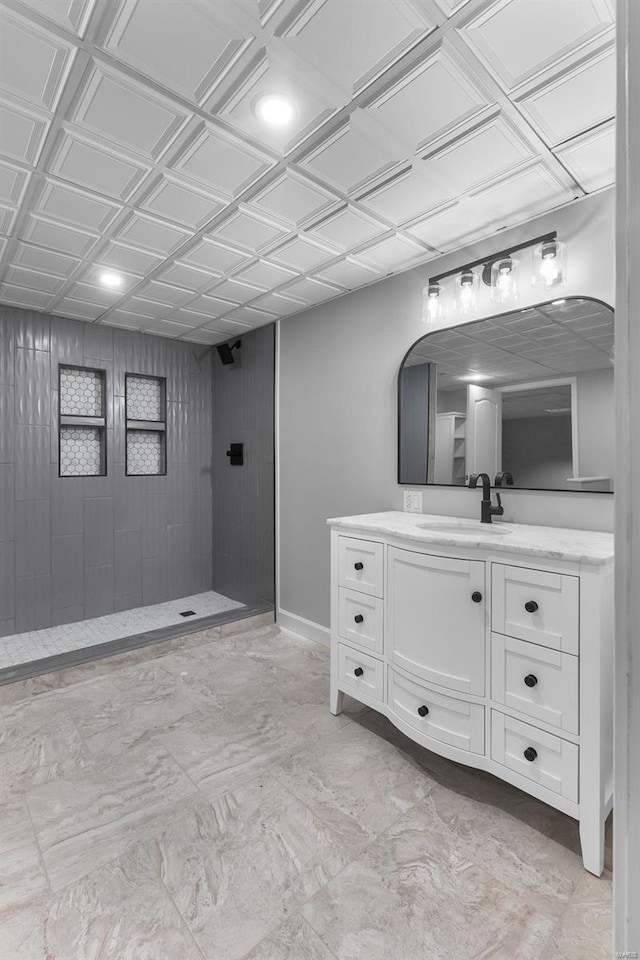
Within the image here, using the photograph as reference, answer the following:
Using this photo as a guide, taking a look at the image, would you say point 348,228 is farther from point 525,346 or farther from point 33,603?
point 33,603

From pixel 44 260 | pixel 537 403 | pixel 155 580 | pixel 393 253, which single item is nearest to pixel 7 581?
pixel 155 580

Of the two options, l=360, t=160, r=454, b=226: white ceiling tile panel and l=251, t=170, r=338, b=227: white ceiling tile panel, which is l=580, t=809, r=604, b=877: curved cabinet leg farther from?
l=251, t=170, r=338, b=227: white ceiling tile panel

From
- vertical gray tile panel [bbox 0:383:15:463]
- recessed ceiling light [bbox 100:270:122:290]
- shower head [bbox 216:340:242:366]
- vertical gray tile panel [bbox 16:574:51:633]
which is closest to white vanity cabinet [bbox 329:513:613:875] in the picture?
recessed ceiling light [bbox 100:270:122:290]

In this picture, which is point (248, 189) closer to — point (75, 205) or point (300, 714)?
point (75, 205)

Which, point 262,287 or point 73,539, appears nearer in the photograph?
point 262,287

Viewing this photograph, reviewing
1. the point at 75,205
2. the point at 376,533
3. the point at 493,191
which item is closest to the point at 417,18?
the point at 493,191

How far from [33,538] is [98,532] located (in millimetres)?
463

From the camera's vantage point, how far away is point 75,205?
204 cm

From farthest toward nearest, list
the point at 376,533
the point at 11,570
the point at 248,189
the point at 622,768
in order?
the point at 11,570, the point at 376,533, the point at 248,189, the point at 622,768

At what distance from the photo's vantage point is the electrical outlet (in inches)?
106

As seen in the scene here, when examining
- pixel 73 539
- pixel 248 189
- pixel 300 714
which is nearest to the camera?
pixel 248 189

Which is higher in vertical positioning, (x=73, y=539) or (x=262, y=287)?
(x=262, y=287)

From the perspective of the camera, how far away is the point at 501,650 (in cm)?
171

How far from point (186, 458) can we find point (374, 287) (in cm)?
234
